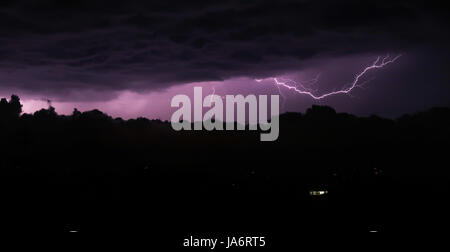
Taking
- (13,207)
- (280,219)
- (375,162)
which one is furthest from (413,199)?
(375,162)

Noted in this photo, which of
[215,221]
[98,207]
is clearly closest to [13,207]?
[98,207]

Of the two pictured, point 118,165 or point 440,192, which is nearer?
point 440,192

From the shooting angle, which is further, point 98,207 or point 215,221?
point 98,207

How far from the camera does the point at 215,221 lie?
5794 centimetres

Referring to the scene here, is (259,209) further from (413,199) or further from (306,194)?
(413,199)
